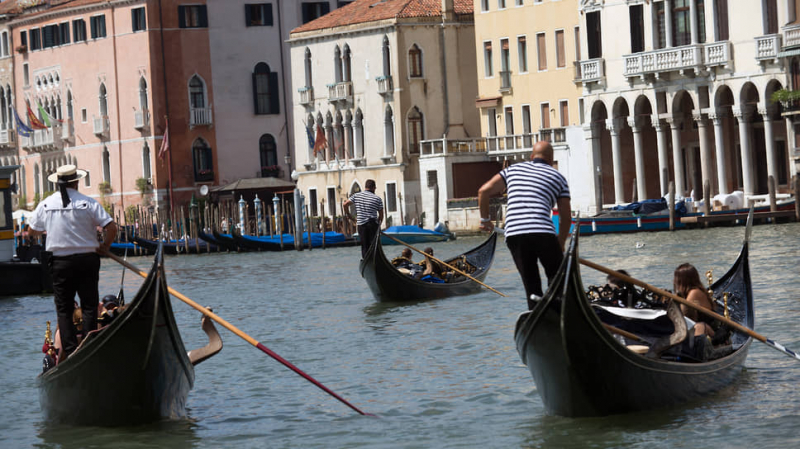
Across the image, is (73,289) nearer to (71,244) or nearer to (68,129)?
(71,244)

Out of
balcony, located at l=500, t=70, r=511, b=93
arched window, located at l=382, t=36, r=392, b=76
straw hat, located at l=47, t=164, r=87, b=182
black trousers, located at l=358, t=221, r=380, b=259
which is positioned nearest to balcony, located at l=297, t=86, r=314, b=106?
arched window, located at l=382, t=36, r=392, b=76

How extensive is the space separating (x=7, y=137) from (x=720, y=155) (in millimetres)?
25151

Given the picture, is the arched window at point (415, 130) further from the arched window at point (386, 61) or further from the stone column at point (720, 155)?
the stone column at point (720, 155)

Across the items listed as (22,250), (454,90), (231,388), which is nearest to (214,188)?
(454,90)

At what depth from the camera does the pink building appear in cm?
4094

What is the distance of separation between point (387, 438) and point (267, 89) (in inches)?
1380

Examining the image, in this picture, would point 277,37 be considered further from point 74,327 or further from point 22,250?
point 74,327

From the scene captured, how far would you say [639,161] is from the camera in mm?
30766

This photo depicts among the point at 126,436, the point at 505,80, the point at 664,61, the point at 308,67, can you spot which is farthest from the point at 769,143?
the point at 126,436

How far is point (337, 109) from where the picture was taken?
39031mm

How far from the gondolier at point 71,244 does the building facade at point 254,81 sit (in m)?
33.6

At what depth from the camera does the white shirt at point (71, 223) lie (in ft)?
25.0

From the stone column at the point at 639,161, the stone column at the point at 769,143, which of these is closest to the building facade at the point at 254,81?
the stone column at the point at 639,161

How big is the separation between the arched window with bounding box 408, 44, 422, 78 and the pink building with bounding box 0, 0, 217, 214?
6810 mm
